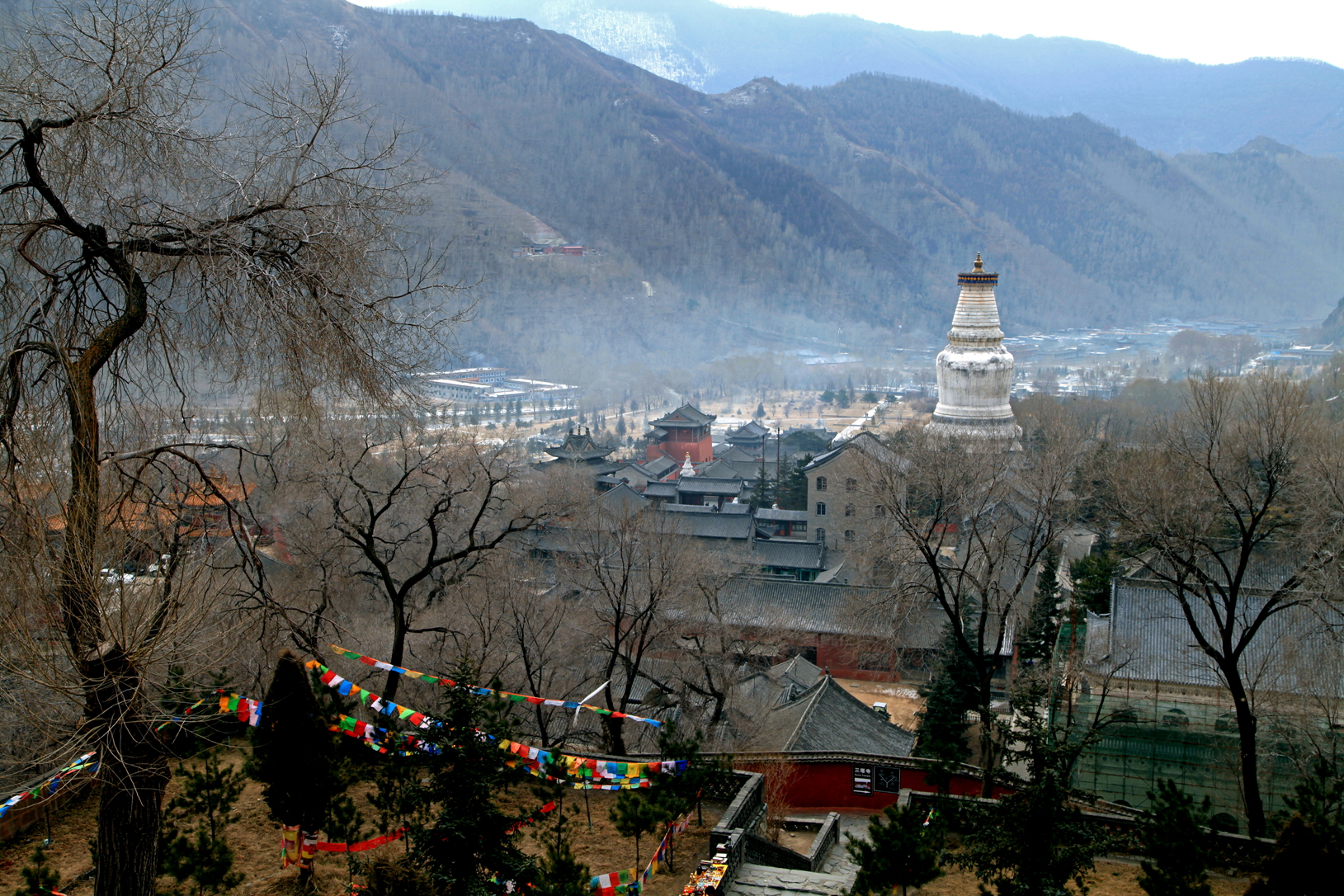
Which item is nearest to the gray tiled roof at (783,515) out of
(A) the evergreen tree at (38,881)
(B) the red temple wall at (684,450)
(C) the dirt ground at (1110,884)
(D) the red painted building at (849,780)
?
(B) the red temple wall at (684,450)

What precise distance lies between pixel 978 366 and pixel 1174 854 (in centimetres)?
Answer: 2983

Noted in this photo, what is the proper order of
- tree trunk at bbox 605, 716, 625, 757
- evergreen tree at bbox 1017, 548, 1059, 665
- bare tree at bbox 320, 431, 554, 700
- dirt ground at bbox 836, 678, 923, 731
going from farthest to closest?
dirt ground at bbox 836, 678, 923, 731 → evergreen tree at bbox 1017, 548, 1059, 665 → tree trunk at bbox 605, 716, 625, 757 → bare tree at bbox 320, 431, 554, 700

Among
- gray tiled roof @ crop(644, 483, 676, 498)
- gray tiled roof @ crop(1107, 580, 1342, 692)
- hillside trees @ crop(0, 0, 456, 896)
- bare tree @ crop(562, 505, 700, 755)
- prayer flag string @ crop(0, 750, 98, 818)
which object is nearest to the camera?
hillside trees @ crop(0, 0, 456, 896)

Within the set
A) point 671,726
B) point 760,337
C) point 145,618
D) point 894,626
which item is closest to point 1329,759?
point 894,626

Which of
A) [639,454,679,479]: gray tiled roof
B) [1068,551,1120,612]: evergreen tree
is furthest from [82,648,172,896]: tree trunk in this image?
[639,454,679,479]: gray tiled roof

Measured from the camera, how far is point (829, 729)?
45.4 feet

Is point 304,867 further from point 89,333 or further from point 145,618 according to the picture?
point 89,333

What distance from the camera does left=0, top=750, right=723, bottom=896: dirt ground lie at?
644 centimetres

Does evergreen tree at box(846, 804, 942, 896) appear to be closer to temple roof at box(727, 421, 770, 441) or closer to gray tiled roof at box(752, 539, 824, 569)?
gray tiled roof at box(752, 539, 824, 569)

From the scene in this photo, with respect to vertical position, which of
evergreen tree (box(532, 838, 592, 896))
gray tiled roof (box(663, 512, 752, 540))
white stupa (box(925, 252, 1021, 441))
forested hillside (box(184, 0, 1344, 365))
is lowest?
gray tiled roof (box(663, 512, 752, 540))

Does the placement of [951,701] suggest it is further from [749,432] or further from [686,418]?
[749,432]

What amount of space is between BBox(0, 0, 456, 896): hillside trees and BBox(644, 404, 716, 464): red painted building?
41.7 m

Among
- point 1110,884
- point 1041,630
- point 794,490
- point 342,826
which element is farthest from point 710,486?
point 342,826

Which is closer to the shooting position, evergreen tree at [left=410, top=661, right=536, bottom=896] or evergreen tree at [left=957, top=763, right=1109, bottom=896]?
evergreen tree at [left=410, top=661, right=536, bottom=896]
